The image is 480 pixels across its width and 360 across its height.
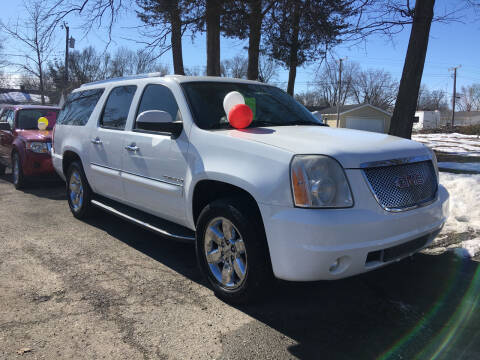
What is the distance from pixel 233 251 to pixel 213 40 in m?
8.44

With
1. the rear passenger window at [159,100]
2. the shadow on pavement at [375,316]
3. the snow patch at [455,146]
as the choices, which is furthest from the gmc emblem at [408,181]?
the snow patch at [455,146]

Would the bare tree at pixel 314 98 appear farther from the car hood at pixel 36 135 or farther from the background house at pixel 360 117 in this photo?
the car hood at pixel 36 135

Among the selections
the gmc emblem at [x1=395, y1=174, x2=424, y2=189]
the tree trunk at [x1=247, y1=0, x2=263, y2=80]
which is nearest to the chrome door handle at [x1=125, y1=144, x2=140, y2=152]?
the gmc emblem at [x1=395, y1=174, x2=424, y2=189]

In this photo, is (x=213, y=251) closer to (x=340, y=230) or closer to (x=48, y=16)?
(x=340, y=230)

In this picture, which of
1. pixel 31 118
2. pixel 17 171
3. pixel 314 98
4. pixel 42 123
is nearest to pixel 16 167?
pixel 17 171

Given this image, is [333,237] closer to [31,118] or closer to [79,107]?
[79,107]

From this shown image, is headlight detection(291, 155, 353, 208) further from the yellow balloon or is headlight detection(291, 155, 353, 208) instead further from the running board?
the yellow balloon

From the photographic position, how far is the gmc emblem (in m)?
3.04

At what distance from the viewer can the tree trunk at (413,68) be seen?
315 inches

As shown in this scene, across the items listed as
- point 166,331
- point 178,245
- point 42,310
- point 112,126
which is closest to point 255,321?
point 166,331

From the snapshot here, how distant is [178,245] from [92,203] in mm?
1429

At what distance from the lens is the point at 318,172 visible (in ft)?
9.07

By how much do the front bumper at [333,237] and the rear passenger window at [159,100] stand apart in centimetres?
164

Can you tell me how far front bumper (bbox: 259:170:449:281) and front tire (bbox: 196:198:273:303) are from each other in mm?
166
